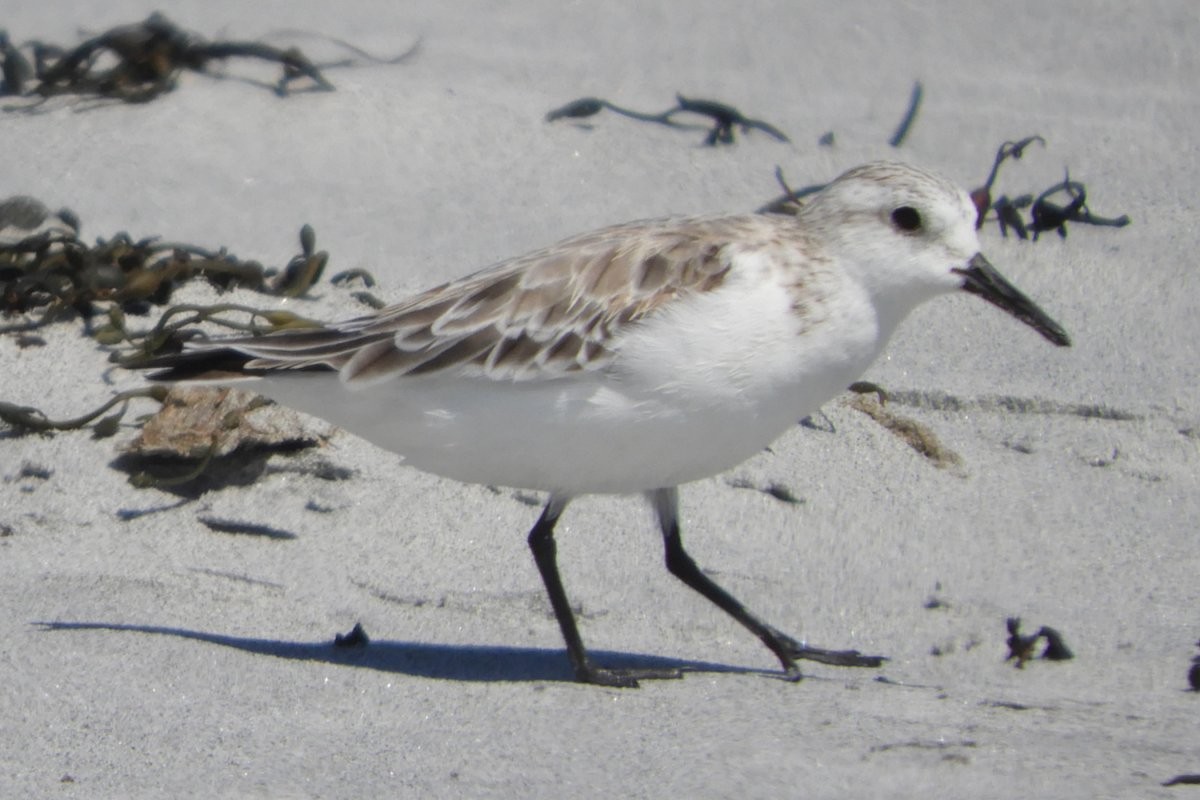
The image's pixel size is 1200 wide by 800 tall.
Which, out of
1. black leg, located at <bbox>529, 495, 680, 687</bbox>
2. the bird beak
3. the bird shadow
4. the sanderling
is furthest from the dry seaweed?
the bird shadow

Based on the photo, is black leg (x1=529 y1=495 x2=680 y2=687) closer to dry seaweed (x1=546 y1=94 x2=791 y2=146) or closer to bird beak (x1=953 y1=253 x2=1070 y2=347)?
bird beak (x1=953 y1=253 x2=1070 y2=347)

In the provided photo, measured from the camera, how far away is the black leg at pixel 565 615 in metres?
4.05


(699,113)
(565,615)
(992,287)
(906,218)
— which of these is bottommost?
(565,615)

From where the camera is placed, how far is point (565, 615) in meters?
4.21

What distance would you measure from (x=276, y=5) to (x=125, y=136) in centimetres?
139

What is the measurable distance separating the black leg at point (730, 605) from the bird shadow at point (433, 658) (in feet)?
0.25

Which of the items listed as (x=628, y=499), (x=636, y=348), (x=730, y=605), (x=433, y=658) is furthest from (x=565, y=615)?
(x=628, y=499)

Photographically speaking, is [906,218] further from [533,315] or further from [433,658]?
[433,658]

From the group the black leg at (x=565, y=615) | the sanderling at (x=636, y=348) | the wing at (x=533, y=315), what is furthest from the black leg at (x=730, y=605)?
the wing at (x=533, y=315)

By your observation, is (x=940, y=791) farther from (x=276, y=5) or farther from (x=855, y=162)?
(x=276, y=5)

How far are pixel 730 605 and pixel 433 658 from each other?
752 mm

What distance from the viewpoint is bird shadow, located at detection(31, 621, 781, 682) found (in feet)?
13.3

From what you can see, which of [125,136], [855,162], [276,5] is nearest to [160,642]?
[125,136]

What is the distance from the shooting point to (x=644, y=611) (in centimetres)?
468
